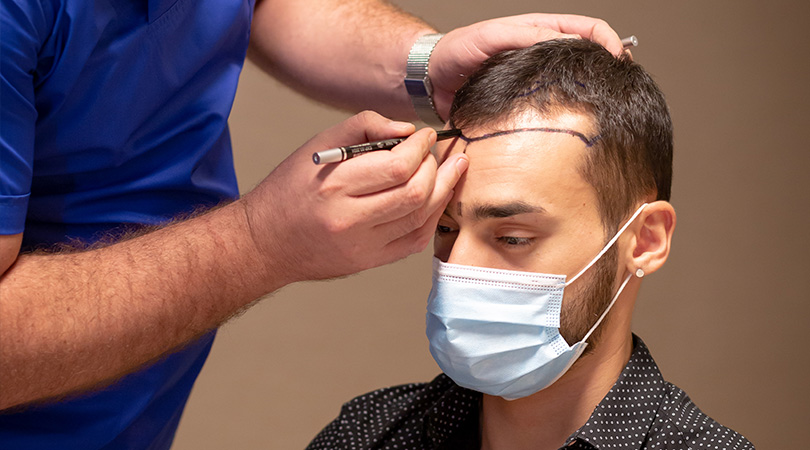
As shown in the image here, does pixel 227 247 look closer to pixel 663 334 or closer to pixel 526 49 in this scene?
pixel 526 49

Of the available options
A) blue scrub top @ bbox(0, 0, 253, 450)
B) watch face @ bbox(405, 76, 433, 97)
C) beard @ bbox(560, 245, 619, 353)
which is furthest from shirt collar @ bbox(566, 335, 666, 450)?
blue scrub top @ bbox(0, 0, 253, 450)

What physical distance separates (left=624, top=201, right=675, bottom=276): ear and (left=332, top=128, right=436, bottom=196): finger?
0.53m

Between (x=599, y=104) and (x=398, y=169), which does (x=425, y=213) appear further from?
(x=599, y=104)

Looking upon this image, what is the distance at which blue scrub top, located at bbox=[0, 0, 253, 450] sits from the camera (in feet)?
3.92

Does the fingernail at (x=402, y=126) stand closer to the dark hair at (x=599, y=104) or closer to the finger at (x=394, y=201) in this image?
the finger at (x=394, y=201)

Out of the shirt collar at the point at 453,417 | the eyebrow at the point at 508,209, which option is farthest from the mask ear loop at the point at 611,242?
the shirt collar at the point at 453,417

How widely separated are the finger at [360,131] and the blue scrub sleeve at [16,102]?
0.42 m

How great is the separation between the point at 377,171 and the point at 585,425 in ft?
2.06

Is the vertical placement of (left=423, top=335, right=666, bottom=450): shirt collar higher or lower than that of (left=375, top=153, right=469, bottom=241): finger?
lower

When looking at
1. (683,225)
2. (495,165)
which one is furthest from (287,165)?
(683,225)

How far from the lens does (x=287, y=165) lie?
1.28 metres

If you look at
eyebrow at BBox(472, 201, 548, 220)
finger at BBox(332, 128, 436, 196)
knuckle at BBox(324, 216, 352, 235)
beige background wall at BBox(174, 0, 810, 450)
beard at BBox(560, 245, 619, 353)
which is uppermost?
finger at BBox(332, 128, 436, 196)

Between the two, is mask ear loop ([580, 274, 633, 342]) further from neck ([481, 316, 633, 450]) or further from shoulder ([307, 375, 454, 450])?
shoulder ([307, 375, 454, 450])

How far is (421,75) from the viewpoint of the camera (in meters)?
1.75
